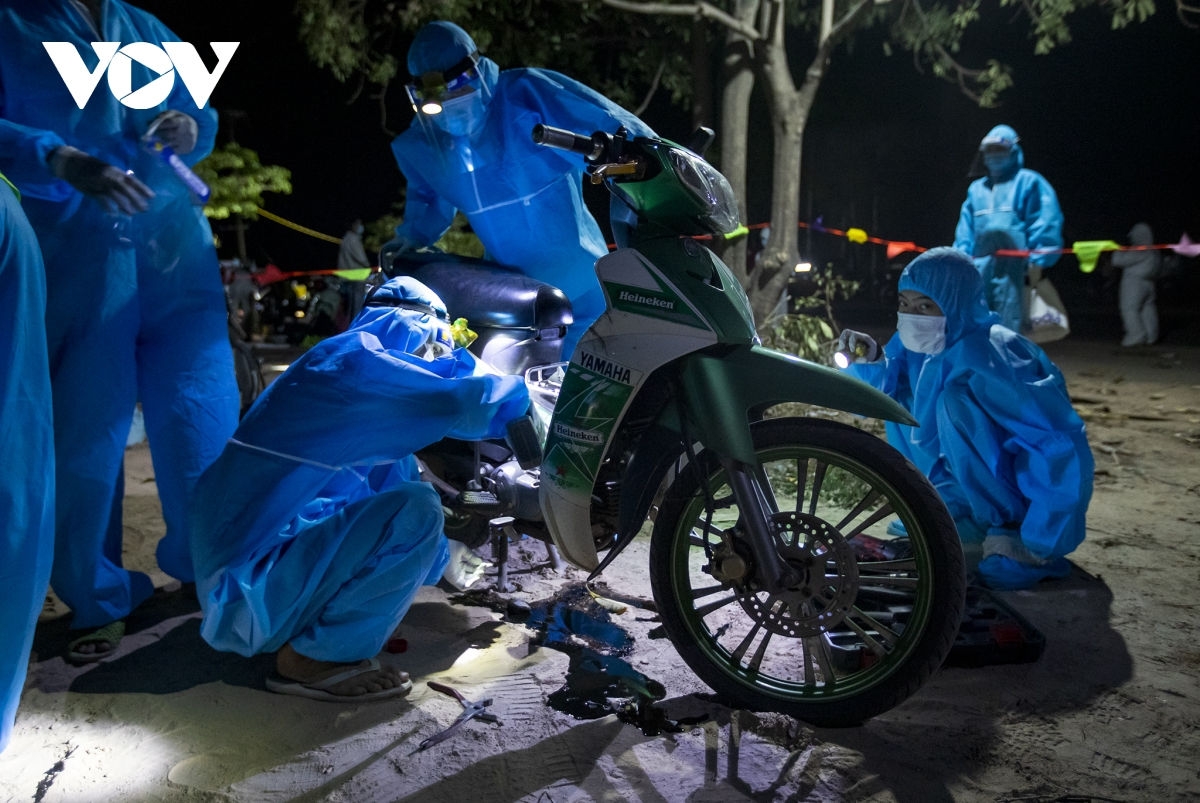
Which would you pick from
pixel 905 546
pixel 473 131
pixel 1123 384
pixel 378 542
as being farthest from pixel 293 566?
pixel 1123 384

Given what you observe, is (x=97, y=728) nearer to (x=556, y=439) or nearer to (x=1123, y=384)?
(x=556, y=439)

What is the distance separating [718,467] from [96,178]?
6.67ft

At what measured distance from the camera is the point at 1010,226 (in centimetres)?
671

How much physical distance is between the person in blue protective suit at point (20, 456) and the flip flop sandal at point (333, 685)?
678 millimetres

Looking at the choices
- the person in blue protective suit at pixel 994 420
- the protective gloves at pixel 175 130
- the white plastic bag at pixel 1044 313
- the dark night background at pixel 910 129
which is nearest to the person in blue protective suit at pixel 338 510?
the protective gloves at pixel 175 130

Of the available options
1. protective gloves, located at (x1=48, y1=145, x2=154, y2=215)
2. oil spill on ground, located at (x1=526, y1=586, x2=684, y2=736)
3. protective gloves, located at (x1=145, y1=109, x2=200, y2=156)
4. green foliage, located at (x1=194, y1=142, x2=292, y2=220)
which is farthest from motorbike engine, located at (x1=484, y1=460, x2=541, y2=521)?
green foliage, located at (x1=194, y1=142, x2=292, y2=220)

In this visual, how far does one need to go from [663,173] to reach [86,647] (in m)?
2.42

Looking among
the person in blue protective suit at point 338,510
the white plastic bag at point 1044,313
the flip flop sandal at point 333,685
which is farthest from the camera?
the white plastic bag at point 1044,313

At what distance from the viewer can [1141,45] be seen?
1973 cm

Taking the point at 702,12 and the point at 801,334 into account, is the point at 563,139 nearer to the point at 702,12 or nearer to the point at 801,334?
the point at 801,334

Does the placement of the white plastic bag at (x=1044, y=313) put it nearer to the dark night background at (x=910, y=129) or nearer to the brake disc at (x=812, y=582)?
the brake disc at (x=812, y=582)

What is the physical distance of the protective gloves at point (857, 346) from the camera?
11.5 ft

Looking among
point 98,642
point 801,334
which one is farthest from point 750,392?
point 801,334

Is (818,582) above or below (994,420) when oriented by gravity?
below
